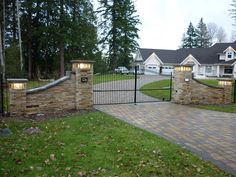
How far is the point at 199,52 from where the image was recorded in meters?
42.4

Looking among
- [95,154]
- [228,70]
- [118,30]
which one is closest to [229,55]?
[228,70]

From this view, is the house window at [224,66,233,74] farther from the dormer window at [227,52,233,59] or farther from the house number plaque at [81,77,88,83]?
the house number plaque at [81,77,88,83]

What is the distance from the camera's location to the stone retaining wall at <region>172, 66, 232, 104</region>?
37.1 ft

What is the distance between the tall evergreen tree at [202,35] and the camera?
56094 mm

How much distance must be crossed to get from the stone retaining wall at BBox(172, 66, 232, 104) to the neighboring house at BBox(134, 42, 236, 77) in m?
22.6

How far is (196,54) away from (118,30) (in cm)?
1409

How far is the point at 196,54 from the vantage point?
42156 millimetres

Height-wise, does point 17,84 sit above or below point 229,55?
below

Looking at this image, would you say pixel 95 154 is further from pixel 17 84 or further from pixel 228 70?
pixel 228 70

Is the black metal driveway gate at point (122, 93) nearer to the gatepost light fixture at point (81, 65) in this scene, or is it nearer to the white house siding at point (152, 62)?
the gatepost light fixture at point (81, 65)

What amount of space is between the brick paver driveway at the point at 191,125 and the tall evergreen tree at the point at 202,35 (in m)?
49.0

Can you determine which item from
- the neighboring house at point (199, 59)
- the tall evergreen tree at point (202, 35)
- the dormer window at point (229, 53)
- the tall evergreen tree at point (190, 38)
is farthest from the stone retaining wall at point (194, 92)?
the tall evergreen tree at point (202, 35)

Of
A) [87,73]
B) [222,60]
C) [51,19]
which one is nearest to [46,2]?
[51,19]

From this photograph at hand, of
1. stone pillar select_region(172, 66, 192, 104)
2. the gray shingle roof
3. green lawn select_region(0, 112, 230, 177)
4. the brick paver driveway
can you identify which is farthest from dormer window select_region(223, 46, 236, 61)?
green lawn select_region(0, 112, 230, 177)
